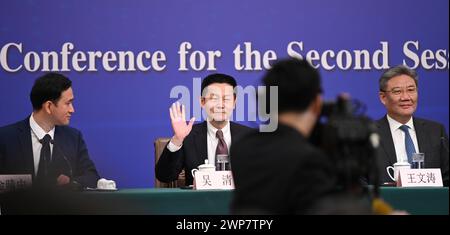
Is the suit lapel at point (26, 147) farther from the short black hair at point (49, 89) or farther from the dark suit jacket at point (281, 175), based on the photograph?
the dark suit jacket at point (281, 175)

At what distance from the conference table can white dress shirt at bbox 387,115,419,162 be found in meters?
0.73

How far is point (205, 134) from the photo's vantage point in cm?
462

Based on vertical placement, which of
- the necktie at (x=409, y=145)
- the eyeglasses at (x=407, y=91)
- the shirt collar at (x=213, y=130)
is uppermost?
the eyeglasses at (x=407, y=91)

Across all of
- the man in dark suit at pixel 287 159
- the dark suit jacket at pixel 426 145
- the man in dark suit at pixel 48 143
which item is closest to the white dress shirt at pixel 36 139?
the man in dark suit at pixel 48 143

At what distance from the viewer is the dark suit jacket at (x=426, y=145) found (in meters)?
4.39

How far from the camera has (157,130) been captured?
17.4 ft

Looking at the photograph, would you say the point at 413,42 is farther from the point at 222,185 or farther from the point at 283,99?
the point at 283,99

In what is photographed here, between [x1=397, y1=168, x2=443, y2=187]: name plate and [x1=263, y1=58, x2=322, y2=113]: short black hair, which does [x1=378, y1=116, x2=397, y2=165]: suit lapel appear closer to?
[x1=397, y1=168, x2=443, y2=187]: name plate

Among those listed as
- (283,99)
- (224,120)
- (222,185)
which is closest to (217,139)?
(224,120)

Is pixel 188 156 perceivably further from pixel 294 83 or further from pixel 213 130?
pixel 294 83

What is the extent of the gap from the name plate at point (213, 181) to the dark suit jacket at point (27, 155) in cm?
75

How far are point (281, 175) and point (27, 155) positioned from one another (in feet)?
9.01

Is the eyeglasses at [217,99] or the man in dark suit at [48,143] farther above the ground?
the eyeglasses at [217,99]
